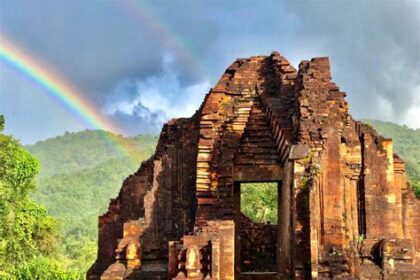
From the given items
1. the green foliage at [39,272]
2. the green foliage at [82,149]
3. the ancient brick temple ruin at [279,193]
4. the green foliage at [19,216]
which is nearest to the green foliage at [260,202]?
the green foliage at [19,216]

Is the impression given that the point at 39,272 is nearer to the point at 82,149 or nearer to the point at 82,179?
the point at 82,179

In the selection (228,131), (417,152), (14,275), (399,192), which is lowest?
(14,275)

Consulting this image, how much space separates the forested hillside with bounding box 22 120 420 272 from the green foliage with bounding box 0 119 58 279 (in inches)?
64.5

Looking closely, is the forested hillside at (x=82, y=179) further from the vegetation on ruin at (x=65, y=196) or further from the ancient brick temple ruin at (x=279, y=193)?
the ancient brick temple ruin at (x=279, y=193)

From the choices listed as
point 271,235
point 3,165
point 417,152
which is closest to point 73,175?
point 417,152

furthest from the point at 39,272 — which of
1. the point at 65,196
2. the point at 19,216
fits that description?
the point at 65,196

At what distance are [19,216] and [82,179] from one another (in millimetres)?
81830

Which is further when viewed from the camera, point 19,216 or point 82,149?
point 82,149

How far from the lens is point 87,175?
354 ft

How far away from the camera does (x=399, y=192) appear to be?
1193cm

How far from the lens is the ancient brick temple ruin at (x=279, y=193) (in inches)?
376

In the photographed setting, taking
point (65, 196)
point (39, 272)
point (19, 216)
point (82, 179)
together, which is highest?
point (82, 179)

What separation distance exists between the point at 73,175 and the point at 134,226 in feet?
322

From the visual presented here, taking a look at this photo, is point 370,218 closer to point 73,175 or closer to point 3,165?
point 3,165
